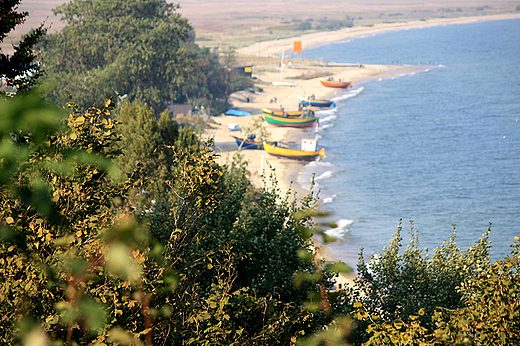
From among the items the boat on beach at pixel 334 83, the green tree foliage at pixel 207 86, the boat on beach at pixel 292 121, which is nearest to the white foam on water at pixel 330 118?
the boat on beach at pixel 292 121

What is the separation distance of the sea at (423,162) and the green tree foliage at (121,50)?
22.7 metres

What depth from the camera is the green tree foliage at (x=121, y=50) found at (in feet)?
188

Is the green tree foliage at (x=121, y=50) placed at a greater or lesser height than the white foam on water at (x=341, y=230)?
greater

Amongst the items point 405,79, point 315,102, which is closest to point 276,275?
point 315,102

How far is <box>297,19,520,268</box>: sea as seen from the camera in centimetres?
4062

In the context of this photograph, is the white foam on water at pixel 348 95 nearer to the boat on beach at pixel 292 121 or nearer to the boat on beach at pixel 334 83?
the boat on beach at pixel 334 83

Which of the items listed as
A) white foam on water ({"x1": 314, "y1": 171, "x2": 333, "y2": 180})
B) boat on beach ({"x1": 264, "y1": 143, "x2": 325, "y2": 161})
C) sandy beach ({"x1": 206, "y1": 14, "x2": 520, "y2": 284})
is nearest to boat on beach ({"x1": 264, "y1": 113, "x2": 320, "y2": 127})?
sandy beach ({"x1": 206, "y1": 14, "x2": 520, "y2": 284})

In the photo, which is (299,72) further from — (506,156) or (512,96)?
(506,156)

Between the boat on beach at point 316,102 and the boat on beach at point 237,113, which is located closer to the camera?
the boat on beach at point 237,113

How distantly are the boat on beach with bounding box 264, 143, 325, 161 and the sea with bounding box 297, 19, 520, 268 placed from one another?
1.24 meters

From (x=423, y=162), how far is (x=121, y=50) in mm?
41387

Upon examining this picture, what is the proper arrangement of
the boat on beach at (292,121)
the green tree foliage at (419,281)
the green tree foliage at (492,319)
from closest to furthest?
the green tree foliage at (492,319), the green tree foliage at (419,281), the boat on beach at (292,121)

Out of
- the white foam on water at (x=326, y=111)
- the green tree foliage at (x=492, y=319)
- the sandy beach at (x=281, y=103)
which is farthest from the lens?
the white foam on water at (x=326, y=111)

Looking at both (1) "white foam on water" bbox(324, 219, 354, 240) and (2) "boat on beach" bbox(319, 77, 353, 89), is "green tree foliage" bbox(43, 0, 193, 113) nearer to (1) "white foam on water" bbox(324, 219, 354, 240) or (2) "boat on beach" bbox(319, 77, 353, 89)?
(1) "white foam on water" bbox(324, 219, 354, 240)
